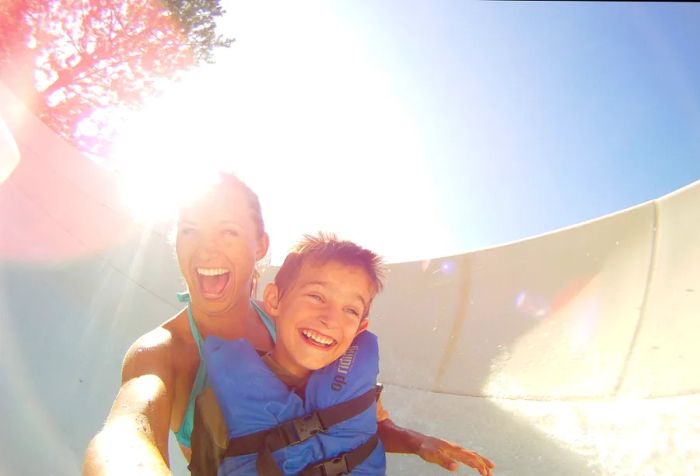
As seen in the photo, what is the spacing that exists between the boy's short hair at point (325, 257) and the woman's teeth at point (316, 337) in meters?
0.12

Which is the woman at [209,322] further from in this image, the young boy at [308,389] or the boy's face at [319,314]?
the boy's face at [319,314]

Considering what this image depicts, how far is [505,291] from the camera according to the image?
195 cm

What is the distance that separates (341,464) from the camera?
784mm

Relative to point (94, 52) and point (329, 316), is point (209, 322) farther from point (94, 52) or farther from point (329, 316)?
point (94, 52)

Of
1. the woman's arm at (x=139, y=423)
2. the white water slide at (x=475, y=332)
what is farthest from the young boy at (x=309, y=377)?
the white water slide at (x=475, y=332)

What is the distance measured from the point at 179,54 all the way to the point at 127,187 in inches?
113

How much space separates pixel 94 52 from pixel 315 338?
5.23m

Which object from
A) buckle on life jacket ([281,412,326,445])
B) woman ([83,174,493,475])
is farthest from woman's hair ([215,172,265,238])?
buckle on life jacket ([281,412,326,445])

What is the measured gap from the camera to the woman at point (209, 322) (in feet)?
2.68

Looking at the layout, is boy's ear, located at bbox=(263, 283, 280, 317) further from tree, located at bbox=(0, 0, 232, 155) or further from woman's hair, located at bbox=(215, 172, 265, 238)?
tree, located at bbox=(0, 0, 232, 155)

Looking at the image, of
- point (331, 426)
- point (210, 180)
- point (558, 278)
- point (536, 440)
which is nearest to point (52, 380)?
point (210, 180)

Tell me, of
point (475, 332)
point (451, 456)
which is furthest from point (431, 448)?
point (475, 332)

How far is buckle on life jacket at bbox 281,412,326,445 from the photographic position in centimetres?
76

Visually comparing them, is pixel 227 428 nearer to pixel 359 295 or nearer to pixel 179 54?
pixel 359 295
